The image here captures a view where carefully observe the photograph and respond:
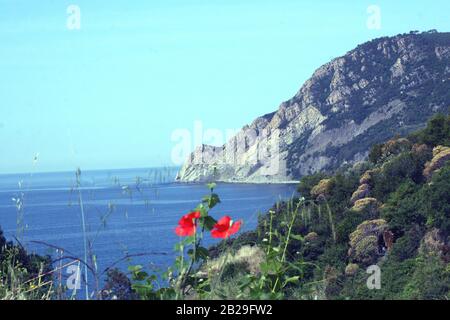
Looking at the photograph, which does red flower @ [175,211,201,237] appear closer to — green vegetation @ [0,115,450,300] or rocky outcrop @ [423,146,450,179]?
green vegetation @ [0,115,450,300]

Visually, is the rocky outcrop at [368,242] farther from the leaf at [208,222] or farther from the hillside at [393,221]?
the leaf at [208,222]

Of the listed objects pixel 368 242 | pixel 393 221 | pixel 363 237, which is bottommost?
pixel 368 242

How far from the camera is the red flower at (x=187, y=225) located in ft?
8.54

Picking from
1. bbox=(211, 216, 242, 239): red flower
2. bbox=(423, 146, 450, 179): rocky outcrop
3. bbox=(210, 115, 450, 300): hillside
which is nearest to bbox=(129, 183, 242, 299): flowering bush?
bbox=(211, 216, 242, 239): red flower

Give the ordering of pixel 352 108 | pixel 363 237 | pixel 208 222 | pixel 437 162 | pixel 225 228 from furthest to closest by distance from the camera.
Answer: pixel 352 108 < pixel 437 162 < pixel 363 237 < pixel 208 222 < pixel 225 228

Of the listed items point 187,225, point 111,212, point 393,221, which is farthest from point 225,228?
point 393,221

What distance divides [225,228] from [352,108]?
81.7m

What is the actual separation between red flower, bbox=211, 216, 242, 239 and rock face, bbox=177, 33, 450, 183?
60281 mm

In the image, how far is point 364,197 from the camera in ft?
87.5

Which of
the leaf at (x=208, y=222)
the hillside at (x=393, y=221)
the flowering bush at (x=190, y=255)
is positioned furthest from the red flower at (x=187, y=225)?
the hillside at (x=393, y=221)

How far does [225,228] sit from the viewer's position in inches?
101

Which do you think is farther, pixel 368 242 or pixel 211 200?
pixel 368 242

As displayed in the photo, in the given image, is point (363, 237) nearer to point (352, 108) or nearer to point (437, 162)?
point (437, 162)
